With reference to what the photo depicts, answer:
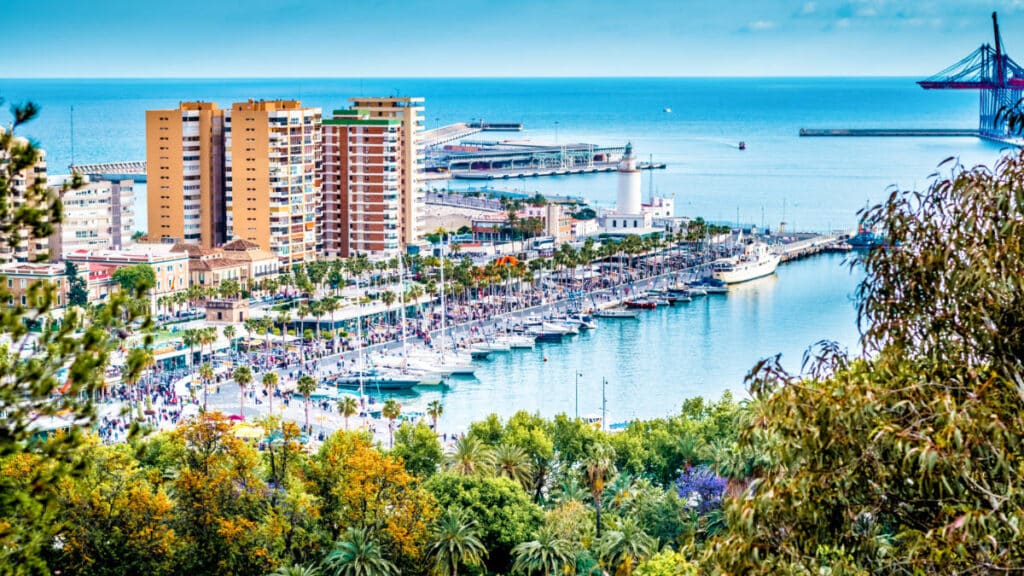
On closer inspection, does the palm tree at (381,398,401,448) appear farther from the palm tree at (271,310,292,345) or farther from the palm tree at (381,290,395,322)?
the palm tree at (381,290,395,322)

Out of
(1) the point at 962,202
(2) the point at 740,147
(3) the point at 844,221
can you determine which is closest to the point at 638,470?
(1) the point at 962,202

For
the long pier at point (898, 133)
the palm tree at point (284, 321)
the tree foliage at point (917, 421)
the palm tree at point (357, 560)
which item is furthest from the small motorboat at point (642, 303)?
the long pier at point (898, 133)

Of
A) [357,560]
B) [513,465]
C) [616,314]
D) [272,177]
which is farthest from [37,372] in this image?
[272,177]

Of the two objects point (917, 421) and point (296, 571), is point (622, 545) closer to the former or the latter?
point (296, 571)

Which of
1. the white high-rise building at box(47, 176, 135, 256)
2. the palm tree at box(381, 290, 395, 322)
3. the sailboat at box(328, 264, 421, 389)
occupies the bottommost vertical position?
the sailboat at box(328, 264, 421, 389)

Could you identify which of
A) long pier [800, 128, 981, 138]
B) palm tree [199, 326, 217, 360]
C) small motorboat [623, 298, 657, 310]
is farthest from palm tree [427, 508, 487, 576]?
long pier [800, 128, 981, 138]

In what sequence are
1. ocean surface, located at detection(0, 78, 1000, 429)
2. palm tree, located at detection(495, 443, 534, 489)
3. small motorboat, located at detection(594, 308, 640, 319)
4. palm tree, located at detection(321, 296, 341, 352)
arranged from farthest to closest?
small motorboat, located at detection(594, 308, 640, 319) → palm tree, located at detection(321, 296, 341, 352) → ocean surface, located at detection(0, 78, 1000, 429) → palm tree, located at detection(495, 443, 534, 489)
